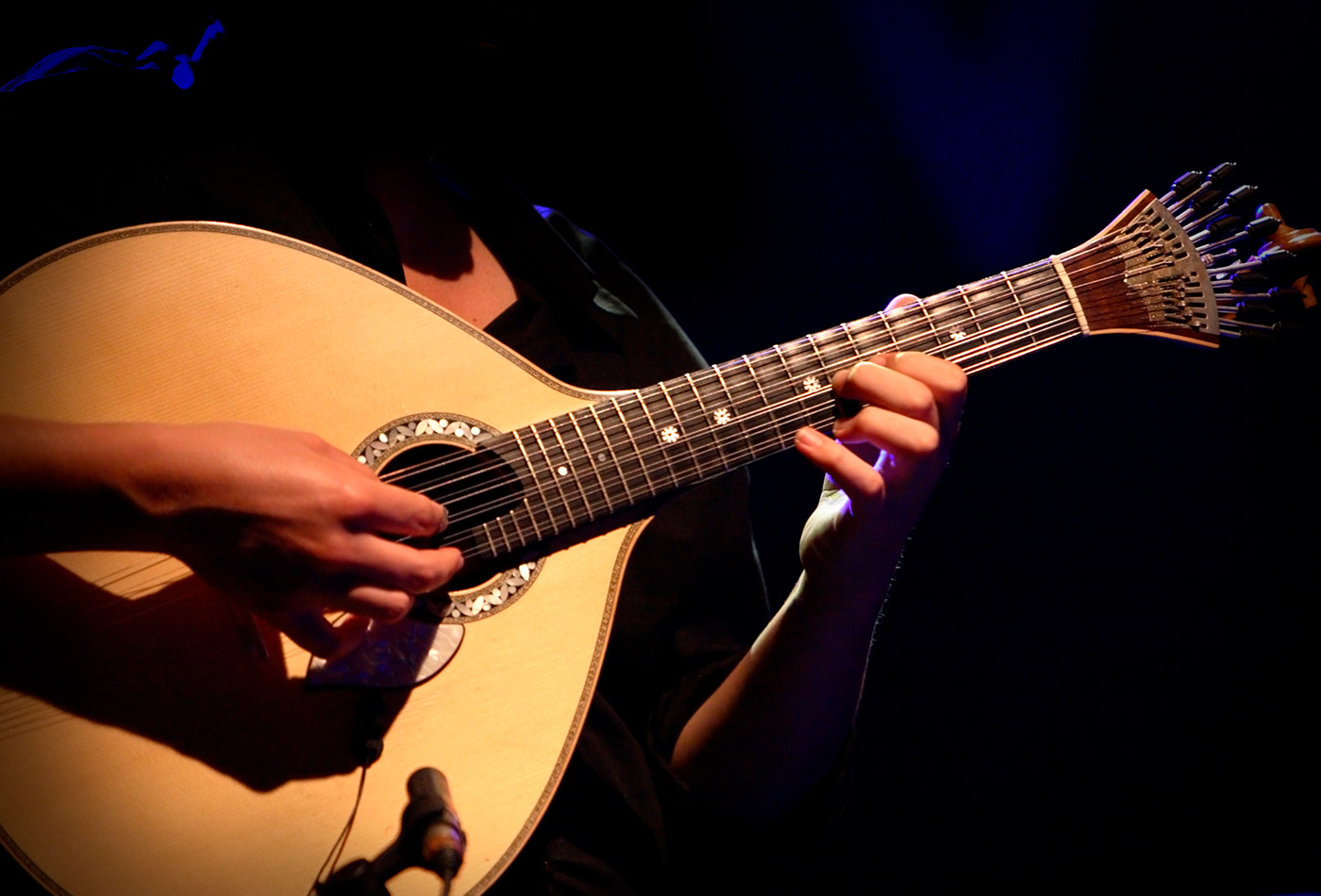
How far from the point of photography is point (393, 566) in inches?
42.3

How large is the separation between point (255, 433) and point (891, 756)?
2.37 metres

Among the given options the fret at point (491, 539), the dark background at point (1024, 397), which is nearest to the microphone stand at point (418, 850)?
the fret at point (491, 539)

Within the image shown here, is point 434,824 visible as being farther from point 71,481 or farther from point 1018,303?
point 1018,303

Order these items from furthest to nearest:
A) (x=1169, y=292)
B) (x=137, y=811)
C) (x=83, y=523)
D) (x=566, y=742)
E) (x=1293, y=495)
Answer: (x=1293, y=495) → (x=1169, y=292) → (x=566, y=742) → (x=137, y=811) → (x=83, y=523)

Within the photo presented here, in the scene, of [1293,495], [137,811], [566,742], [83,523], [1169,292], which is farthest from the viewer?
[1293,495]

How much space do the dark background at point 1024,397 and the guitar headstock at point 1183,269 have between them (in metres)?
1.01

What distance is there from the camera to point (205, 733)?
1.15 m

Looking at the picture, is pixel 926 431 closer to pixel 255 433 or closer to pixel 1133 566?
pixel 255 433

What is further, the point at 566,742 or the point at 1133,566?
the point at 1133,566

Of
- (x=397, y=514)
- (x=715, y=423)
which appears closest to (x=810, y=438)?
(x=715, y=423)

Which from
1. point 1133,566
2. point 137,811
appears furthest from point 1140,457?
point 137,811

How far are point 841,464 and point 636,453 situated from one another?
374 mm

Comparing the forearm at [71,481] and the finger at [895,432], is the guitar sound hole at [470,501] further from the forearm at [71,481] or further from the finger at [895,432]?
the finger at [895,432]

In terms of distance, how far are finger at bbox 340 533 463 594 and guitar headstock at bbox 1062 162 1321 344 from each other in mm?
1276
